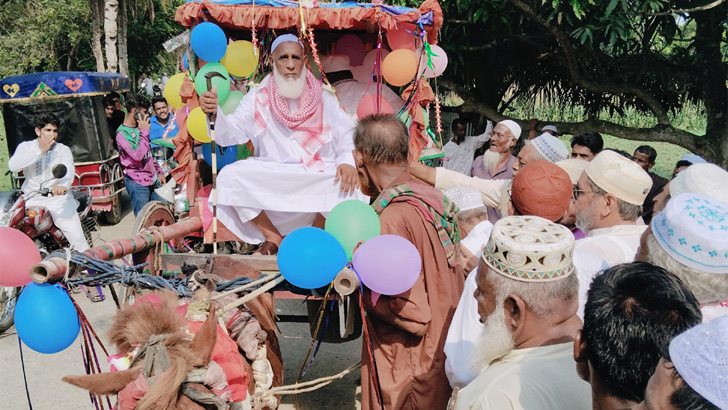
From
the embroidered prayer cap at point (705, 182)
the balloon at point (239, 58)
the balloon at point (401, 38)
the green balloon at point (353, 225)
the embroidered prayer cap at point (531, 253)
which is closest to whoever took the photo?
the embroidered prayer cap at point (531, 253)

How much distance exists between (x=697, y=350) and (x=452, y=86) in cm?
913

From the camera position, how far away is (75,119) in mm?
9531

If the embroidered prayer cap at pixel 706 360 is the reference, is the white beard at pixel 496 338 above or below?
below

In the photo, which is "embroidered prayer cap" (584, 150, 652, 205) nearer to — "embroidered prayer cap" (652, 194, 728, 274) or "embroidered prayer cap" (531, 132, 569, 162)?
"embroidered prayer cap" (652, 194, 728, 274)

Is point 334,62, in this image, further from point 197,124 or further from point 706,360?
point 706,360

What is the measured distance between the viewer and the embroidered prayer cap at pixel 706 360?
0.92 metres

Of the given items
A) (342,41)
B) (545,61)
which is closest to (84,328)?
(342,41)

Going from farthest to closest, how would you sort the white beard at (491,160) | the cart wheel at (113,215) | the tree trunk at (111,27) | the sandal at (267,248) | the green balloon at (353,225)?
the tree trunk at (111,27)
the cart wheel at (113,215)
the white beard at (491,160)
the sandal at (267,248)
the green balloon at (353,225)

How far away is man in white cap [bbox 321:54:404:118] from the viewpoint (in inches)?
235

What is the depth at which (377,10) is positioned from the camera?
183 inches

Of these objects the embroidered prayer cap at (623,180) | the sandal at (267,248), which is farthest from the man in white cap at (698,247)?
the sandal at (267,248)

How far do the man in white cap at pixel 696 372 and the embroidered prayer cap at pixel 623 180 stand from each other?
77.1 inches

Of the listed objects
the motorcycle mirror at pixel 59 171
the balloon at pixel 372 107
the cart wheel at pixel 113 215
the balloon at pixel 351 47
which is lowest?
the cart wheel at pixel 113 215

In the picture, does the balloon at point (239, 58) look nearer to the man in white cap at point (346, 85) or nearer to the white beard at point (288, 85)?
the white beard at point (288, 85)
